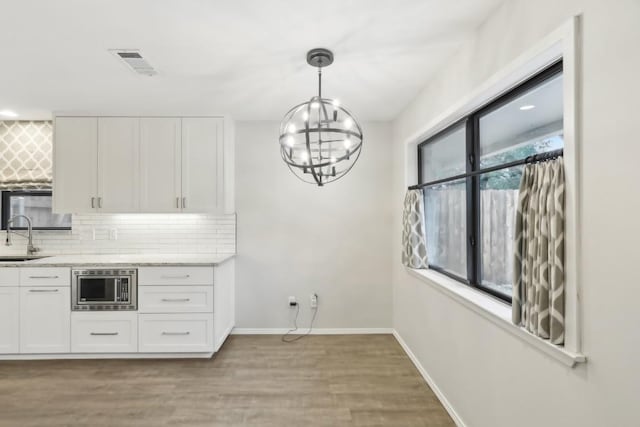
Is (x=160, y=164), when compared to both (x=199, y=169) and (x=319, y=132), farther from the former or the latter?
(x=319, y=132)

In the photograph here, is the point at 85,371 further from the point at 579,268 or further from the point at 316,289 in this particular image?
the point at 579,268

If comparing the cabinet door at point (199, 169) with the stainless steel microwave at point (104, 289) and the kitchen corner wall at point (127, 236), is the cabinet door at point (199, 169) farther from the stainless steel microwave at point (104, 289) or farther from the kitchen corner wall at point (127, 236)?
the stainless steel microwave at point (104, 289)

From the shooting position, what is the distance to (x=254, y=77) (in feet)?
9.18

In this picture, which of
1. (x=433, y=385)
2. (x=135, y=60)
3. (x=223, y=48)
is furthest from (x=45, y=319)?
(x=433, y=385)

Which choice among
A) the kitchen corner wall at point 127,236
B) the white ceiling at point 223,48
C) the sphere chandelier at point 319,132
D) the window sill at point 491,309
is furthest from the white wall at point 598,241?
the kitchen corner wall at point 127,236

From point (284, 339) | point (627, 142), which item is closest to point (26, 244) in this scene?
point (284, 339)

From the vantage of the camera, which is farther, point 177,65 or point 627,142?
point 177,65

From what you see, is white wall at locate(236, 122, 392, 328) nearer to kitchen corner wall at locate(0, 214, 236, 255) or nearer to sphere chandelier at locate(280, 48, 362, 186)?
kitchen corner wall at locate(0, 214, 236, 255)

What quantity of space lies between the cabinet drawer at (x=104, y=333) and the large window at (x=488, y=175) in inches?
117

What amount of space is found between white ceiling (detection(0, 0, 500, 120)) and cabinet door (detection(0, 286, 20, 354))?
185cm

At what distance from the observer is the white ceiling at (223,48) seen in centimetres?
188

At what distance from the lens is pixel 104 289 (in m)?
3.40

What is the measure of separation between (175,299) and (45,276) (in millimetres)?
1260

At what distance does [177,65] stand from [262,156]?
1677 mm
